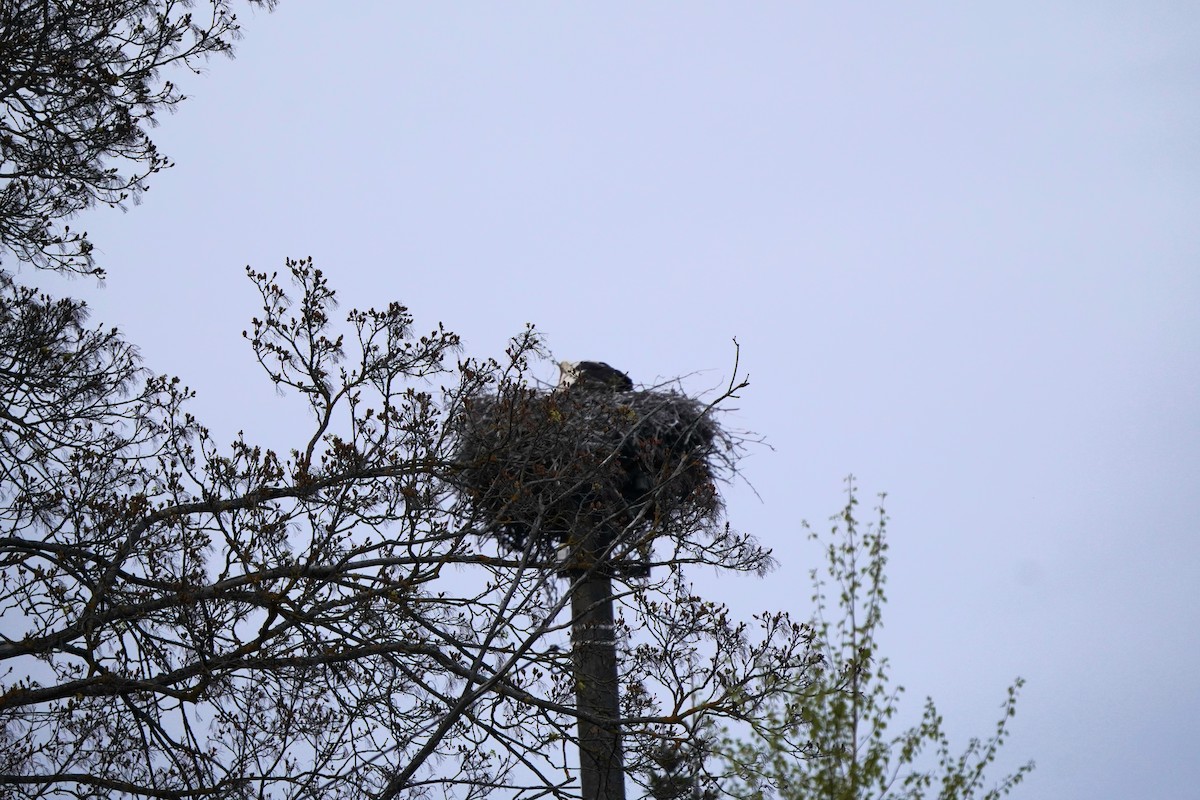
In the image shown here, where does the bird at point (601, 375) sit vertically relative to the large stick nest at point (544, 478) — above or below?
above

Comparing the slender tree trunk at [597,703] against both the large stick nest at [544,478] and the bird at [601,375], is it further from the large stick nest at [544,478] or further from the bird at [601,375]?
the bird at [601,375]

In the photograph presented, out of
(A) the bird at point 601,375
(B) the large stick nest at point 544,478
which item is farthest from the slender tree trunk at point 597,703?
(A) the bird at point 601,375

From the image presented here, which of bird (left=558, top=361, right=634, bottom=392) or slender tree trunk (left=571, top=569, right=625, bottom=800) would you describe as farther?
bird (left=558, top=361, right=634, bottom=392)

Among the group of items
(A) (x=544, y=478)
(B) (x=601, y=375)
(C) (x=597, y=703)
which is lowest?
(C) (x=597, y=703)

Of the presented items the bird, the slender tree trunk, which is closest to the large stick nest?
the slender tree trunk

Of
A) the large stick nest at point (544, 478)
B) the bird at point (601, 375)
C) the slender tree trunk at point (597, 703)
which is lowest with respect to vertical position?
the slender tree trunk at point (597, 703)

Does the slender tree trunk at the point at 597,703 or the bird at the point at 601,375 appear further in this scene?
the bird at the point at 601,375

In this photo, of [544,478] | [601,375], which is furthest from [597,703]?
[601,375]

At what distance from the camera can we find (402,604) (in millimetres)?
5539

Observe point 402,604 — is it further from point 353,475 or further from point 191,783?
→ point 191,783

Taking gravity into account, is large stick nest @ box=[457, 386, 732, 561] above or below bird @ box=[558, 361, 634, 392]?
below

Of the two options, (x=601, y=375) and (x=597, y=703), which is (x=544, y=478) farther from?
(x=601, y=375)

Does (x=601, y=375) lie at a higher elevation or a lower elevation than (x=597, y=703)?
higher

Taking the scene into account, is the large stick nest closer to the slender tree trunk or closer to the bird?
the slender tree trunk
